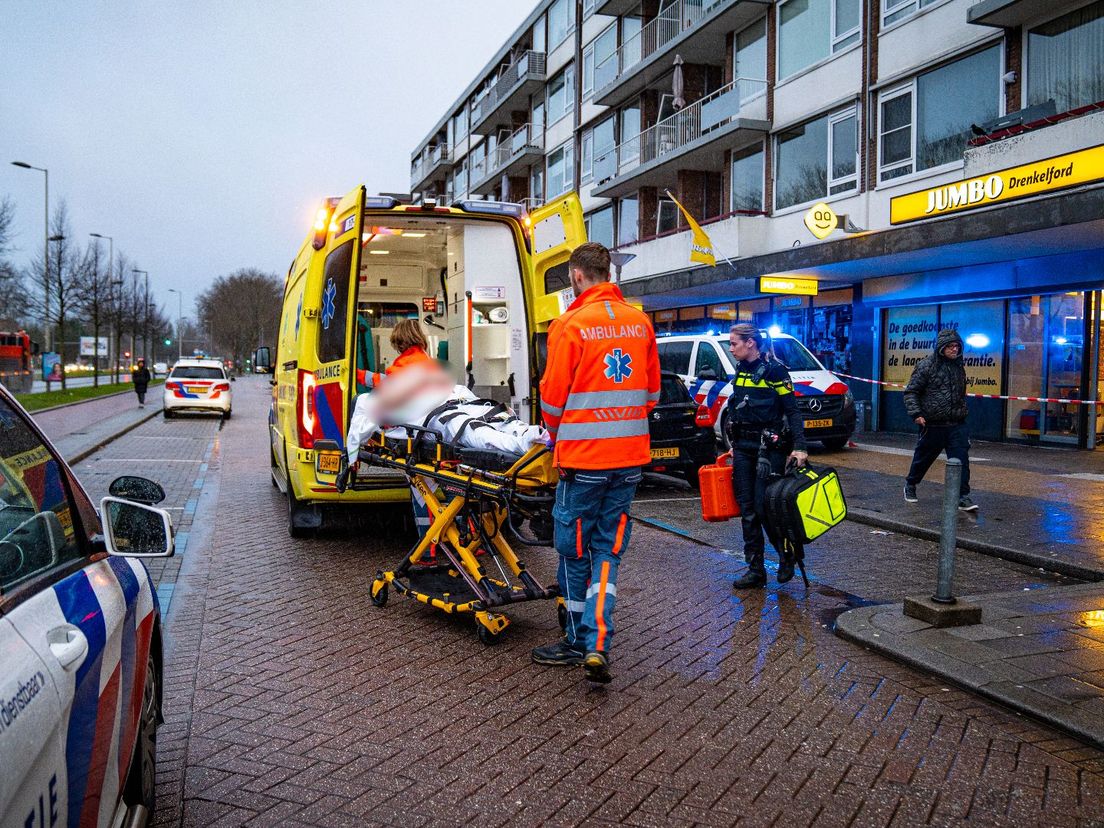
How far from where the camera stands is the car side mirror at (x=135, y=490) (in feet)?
8.96

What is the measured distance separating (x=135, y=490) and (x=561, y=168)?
34581 mm

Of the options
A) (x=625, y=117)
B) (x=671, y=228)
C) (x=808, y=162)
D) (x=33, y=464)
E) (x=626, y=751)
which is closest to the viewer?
(x=33, y=464)

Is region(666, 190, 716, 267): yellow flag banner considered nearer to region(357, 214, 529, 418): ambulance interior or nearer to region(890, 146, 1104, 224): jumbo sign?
region(890, 146, 1104, 224): jumbo sign

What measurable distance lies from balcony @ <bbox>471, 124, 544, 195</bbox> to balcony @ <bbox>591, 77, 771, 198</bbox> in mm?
7535

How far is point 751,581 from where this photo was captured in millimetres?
6176

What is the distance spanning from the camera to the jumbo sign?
40.8ft

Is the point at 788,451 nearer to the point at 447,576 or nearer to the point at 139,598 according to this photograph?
the point at 447,576

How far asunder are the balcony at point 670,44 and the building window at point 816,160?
3453mm

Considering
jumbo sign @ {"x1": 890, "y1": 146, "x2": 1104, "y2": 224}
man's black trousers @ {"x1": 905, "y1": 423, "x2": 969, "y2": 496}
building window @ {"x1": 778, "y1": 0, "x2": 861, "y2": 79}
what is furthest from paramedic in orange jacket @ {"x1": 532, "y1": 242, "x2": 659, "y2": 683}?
building window @ {"x1": 778, "y1": 0, "x2": 861, "y2": 79}

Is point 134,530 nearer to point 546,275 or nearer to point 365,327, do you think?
point 546,275

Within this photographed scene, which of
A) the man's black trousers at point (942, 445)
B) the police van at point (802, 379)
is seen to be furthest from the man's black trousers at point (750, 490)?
the police van at point (802, 379)

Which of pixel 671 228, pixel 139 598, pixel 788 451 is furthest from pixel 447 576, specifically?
pixel 671 228

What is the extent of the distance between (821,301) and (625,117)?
1182 centimetres

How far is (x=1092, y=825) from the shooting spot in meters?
3.01
